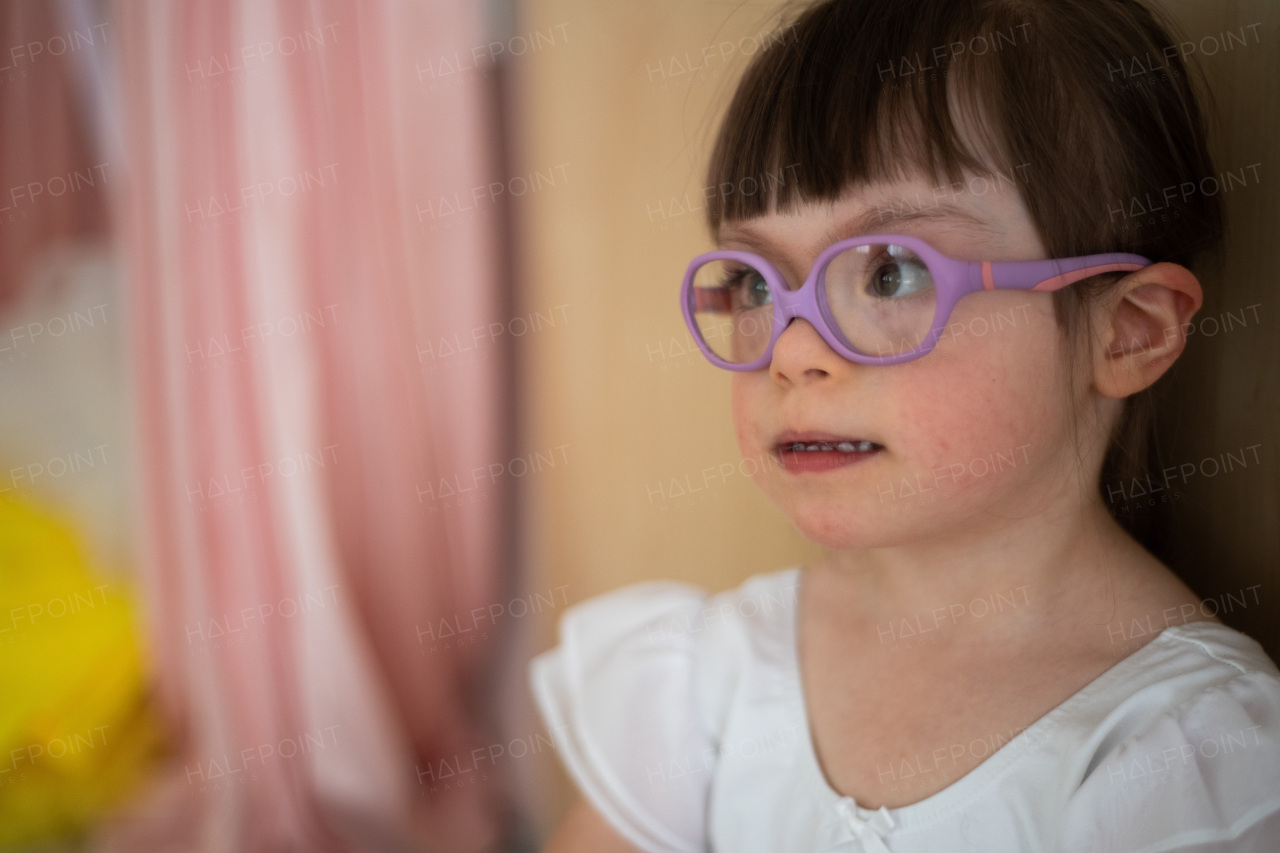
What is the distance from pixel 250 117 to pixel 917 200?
0.69 m

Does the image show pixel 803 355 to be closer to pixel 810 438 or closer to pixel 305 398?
pixel 810 438

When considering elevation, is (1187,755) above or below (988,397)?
below

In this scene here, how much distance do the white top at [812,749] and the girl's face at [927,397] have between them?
0.15m

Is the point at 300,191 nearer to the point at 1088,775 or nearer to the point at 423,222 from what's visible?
the point at 423,222

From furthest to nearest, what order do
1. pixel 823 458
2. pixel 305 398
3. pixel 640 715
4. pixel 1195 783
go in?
pixel 305 398
pixel 640 715
pixel 823 458
pixel 1195 783

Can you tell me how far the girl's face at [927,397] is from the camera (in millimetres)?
530

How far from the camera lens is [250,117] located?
89 cm

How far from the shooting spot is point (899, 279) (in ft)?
1.77

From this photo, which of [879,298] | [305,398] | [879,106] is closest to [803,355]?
[879,298]

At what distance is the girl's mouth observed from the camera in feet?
1.85

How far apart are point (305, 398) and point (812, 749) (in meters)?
0.59

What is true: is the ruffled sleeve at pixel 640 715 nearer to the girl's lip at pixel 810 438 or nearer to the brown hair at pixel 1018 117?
the girl's lip at pixel 810 438

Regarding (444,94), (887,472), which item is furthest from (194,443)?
(887,472)

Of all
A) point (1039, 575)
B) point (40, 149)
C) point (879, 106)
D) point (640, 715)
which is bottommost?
point (640, 715)
